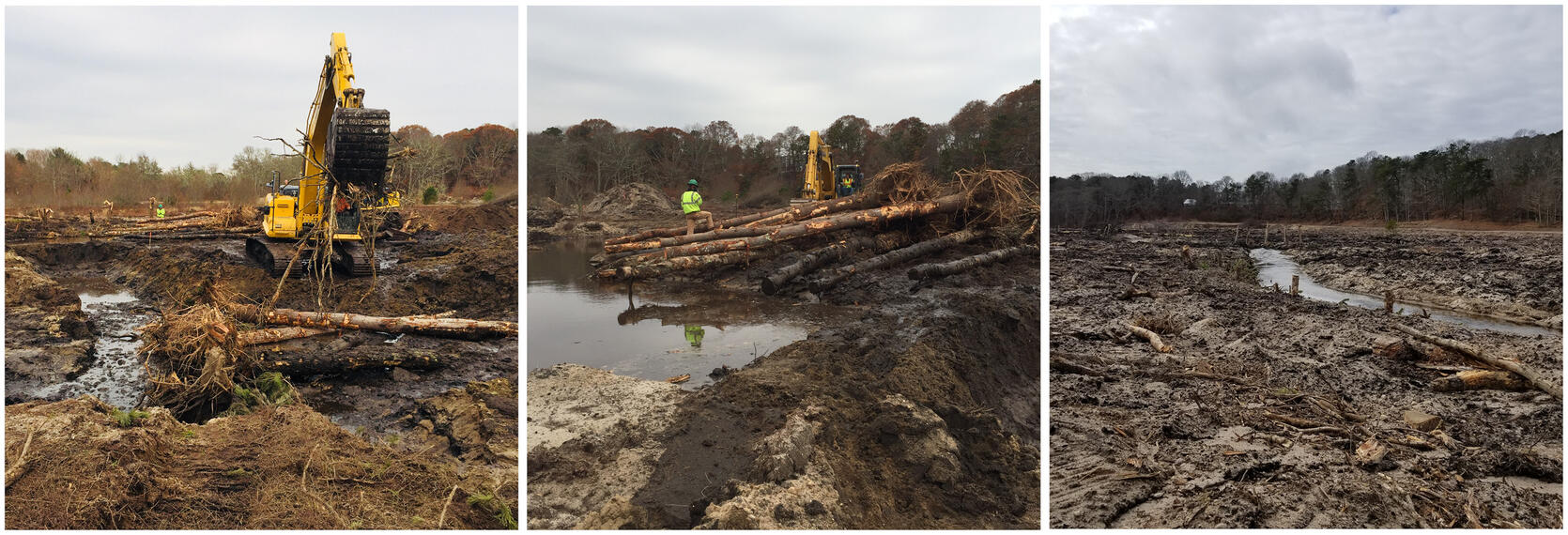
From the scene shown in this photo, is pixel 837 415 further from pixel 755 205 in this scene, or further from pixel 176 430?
pixel 755 205

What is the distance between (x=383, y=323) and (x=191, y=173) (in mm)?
2637

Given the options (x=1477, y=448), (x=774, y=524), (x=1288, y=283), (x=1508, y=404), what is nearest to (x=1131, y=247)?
(x=1288, y=283)

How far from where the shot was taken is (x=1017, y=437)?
10.7 ft

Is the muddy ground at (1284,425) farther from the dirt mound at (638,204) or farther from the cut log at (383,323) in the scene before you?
the dirt mound at (638,204)

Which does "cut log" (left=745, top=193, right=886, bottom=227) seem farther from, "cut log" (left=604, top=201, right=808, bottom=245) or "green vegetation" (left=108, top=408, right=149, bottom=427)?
"green vegetation" (left=108, top=408, right=149, bottom=427)

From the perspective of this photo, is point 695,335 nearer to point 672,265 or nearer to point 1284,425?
point 672,265

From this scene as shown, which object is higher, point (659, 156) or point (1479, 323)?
point (659, 156)

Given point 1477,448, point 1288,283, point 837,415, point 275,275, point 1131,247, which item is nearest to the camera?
point 837,415

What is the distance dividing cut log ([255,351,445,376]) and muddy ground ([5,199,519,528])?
0.06 m

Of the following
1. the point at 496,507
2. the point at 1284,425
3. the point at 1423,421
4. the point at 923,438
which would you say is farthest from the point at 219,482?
the point at 1423,421

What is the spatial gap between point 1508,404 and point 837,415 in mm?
4499

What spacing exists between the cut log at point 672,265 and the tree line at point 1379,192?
7403 mm

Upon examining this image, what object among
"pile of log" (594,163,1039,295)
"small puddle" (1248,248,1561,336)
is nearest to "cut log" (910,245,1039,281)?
"pile of log" (594,163,1039,295)

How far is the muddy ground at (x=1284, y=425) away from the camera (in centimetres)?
296
